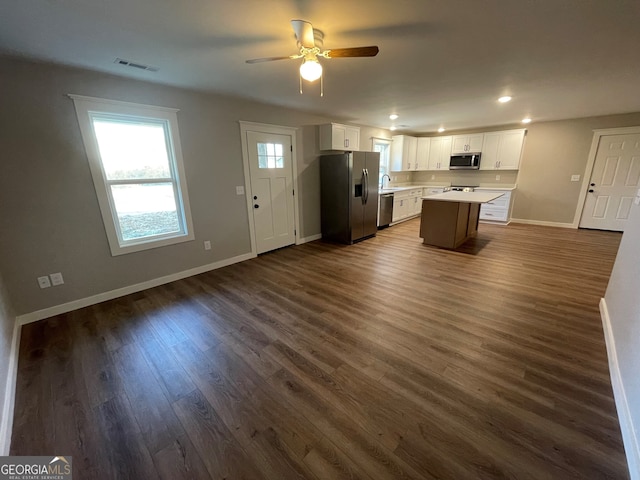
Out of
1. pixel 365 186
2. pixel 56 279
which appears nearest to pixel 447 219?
pixel 365 186

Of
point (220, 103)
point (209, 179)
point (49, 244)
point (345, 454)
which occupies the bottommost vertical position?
point (345, 454)

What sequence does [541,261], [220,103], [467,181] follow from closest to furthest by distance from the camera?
[220,103] → [541,261] → [467,181]

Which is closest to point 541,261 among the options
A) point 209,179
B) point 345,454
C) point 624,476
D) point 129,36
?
point 624,476

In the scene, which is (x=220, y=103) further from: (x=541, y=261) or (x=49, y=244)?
(x=541, y=261)

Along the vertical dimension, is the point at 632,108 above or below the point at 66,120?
above

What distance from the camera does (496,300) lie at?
284 cm

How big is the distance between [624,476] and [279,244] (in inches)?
171

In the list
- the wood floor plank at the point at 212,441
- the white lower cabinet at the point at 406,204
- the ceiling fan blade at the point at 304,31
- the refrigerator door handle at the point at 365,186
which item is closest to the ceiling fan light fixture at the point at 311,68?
the ceiling fan blade at the point at 304,31

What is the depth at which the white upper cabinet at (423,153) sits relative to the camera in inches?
290

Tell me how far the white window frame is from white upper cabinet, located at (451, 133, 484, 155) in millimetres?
6788

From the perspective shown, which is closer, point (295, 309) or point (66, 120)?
point (66, 120)

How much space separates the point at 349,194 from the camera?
475 centimetres

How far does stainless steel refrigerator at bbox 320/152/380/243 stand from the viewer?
4.74 metres

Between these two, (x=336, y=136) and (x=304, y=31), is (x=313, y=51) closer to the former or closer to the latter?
(x=304, y=31)
